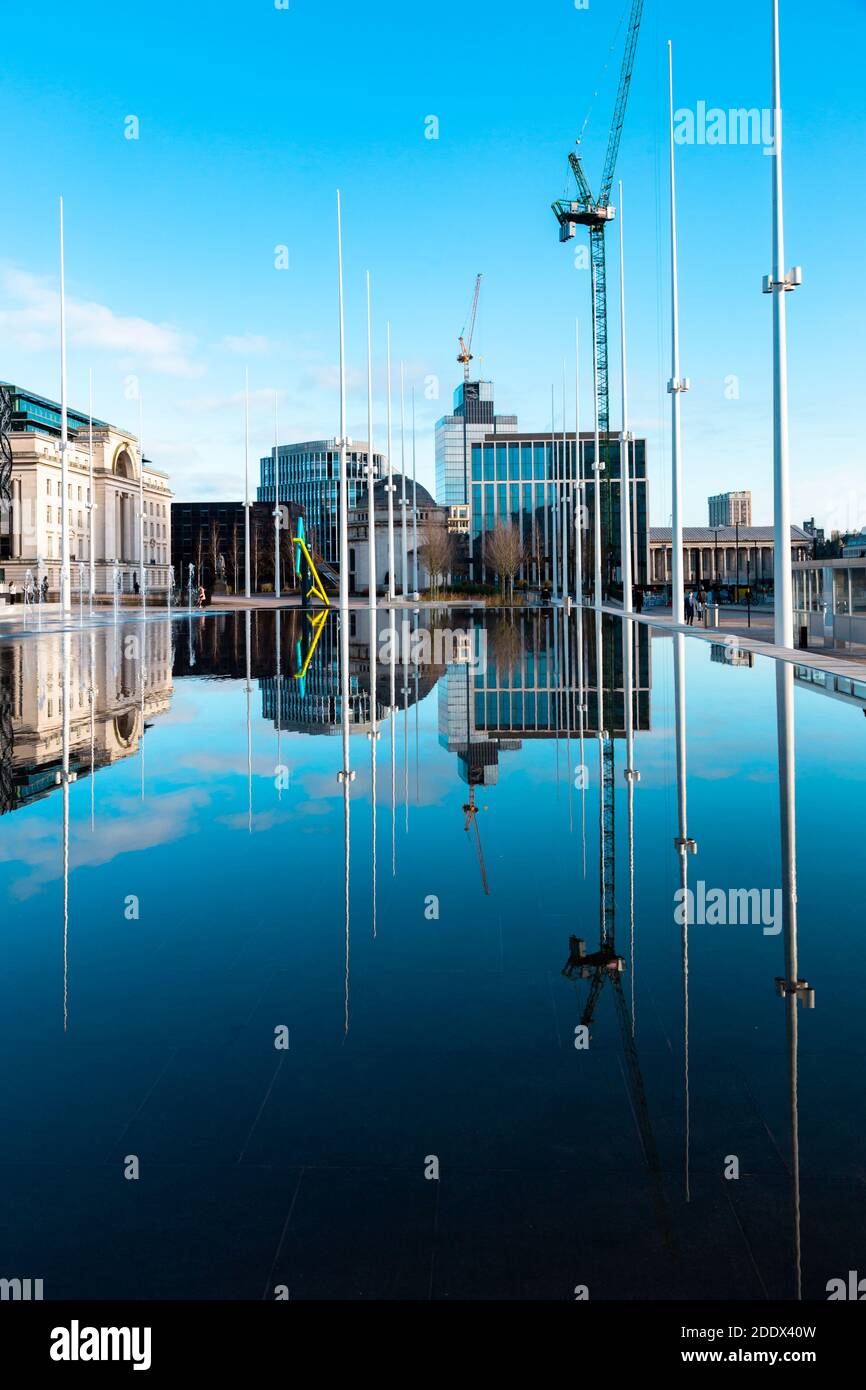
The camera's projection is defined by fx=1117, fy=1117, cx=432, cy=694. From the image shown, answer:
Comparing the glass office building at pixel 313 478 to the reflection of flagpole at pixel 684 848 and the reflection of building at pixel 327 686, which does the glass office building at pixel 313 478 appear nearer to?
the reflection of building at pixel 327 686

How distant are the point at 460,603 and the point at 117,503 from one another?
49.7m

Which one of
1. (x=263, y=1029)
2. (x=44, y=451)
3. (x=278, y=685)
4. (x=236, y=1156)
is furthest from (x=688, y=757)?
(x=44, y=451)

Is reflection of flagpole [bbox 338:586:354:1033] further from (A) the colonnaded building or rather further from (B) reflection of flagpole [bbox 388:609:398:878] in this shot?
(A) the colonnaded building

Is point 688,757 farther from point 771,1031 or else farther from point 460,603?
point 460,603

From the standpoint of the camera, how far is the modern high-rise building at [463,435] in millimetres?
134288

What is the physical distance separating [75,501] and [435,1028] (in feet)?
335

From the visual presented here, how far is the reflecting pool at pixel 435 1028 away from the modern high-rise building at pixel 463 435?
116m

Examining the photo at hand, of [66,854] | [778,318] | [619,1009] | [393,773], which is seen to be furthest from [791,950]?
[778,318]

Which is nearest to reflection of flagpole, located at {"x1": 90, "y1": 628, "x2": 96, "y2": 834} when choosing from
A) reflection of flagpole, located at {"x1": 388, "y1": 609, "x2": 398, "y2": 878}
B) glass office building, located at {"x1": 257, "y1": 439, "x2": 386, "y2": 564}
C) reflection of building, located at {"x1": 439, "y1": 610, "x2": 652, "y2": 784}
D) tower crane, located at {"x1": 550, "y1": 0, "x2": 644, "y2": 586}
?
reflection of flagpole, located at {"x1": 388, "y1": 609, "x2": 398, "y2": 878}

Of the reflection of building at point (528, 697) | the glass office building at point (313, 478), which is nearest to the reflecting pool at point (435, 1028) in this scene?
the reflection of building at point (528, 697)

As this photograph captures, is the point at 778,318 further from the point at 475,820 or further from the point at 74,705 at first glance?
the point at 475,820

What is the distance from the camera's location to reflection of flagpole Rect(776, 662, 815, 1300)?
11.2 ft

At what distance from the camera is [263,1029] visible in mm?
4559

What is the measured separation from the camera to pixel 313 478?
156250mm
